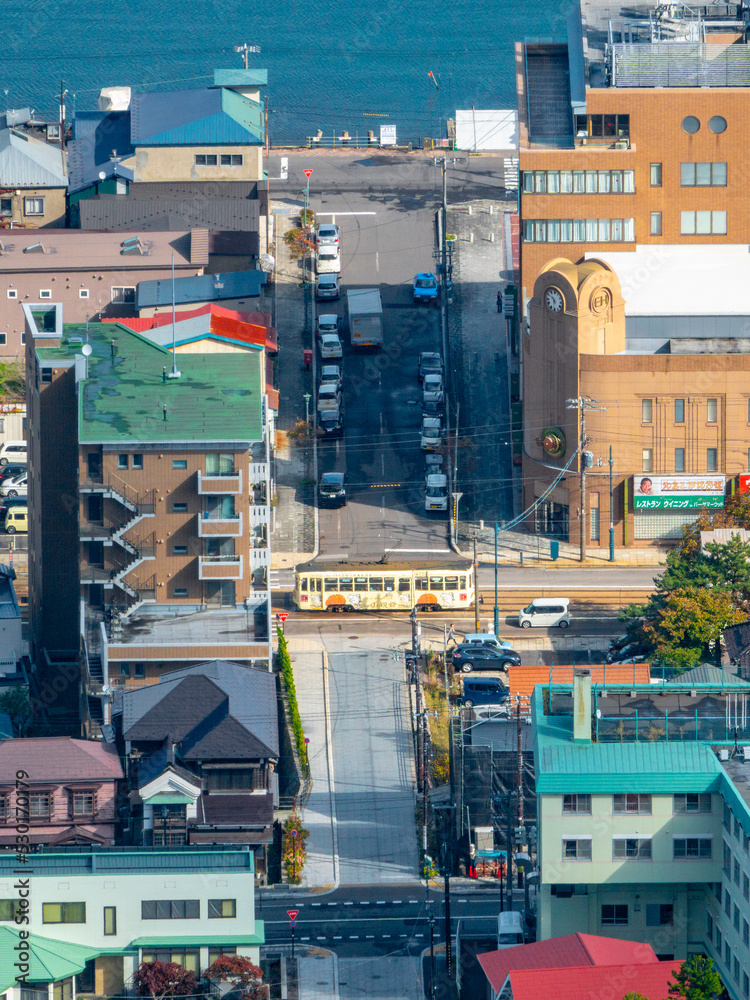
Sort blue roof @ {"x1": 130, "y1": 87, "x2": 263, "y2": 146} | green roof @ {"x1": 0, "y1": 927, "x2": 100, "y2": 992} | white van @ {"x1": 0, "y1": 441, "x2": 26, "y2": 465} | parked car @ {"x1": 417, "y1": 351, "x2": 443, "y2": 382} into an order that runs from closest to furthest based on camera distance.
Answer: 1. green roof @ {"x1": 0, "y1": 927, "x2": 100, "y2": 992}
2. white van @ {"x1": 0, "y1": 441, "x2": 26, "y2": 465}
3. parked car @ {"x1": 417, "y1": 351, "x2": 443, "y2": 382}
4. blue roof @ {"x1": 130, "y1": 87, "x2": 263, "y2": 146}

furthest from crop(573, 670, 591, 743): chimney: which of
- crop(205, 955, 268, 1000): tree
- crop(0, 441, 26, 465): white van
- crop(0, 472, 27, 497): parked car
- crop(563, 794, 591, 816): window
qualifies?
crop(0, 441, 26, 465): white van

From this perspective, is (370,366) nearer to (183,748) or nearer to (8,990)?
(183,748)

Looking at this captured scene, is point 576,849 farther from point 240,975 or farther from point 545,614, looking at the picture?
point 545,614

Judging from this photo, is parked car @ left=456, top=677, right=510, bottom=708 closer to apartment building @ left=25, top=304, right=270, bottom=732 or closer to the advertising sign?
apartment building @ left=25, top=304, right=270, bottom=732

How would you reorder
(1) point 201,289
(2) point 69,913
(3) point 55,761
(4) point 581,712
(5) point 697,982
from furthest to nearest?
1. (1) point 201,289
2. (3) point 55,761
3. (4) point 581,712
4. (2) point 69,913
5. (5) point 697,982

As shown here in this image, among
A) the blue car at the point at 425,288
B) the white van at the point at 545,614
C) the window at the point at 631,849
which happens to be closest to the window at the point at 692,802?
the window at the point at 631,849

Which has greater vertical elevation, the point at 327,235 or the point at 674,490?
the point at 327,235

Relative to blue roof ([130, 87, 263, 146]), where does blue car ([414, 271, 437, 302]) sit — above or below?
below

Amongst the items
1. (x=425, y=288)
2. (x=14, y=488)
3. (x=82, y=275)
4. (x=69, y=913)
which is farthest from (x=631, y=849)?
(x=82, y=275)
